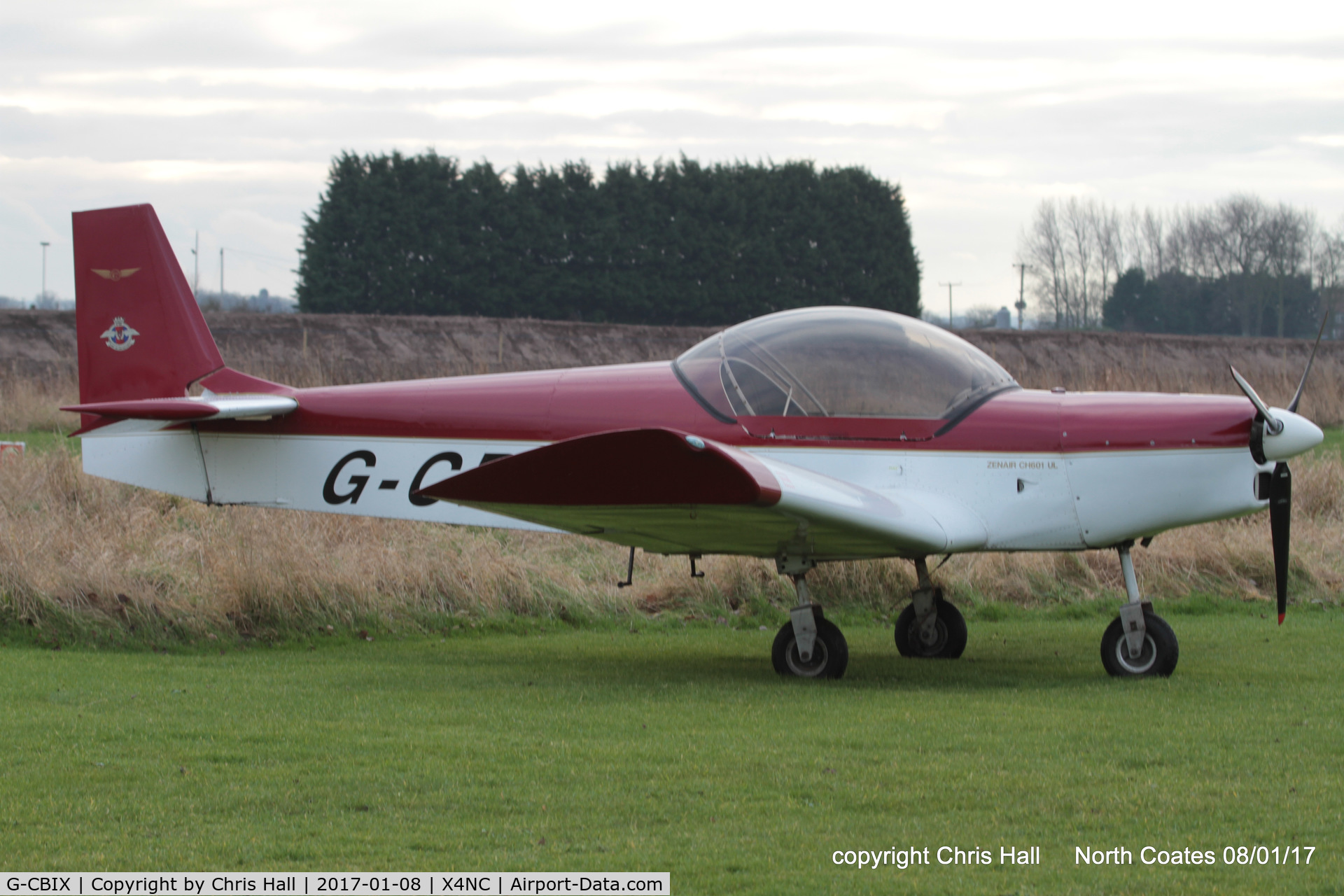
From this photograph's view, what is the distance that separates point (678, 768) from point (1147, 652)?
3.71 metres

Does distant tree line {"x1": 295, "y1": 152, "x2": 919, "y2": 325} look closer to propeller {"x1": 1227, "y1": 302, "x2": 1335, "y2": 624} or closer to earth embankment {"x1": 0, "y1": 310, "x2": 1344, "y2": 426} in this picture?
earth embankment {"x1": 0, "y1": 310, "x2": 1344, "y2": 426}

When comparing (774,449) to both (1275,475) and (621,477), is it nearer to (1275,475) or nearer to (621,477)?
(621,477)

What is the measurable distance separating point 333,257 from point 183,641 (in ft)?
162

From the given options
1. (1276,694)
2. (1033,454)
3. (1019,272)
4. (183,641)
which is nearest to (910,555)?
(1033,454)

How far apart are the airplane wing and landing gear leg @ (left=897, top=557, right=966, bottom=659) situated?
113 centimetres

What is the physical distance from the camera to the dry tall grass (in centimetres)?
952

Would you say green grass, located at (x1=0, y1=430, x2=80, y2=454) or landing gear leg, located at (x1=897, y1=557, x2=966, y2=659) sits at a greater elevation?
green grass, located at (x1=0, y1=430, x2=80, y2=454)

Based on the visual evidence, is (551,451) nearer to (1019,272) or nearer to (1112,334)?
(1112,334)

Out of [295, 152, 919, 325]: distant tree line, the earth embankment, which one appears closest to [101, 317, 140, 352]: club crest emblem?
the earth embankment

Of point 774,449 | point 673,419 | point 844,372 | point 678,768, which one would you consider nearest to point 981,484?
point 844,372

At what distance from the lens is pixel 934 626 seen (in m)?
8.80

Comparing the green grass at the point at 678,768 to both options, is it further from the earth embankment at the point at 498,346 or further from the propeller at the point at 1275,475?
the earth embankment at the point at 498,346

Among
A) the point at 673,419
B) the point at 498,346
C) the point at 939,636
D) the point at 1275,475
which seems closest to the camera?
the point at 1275,475

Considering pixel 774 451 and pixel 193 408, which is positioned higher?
pixel 193 408
